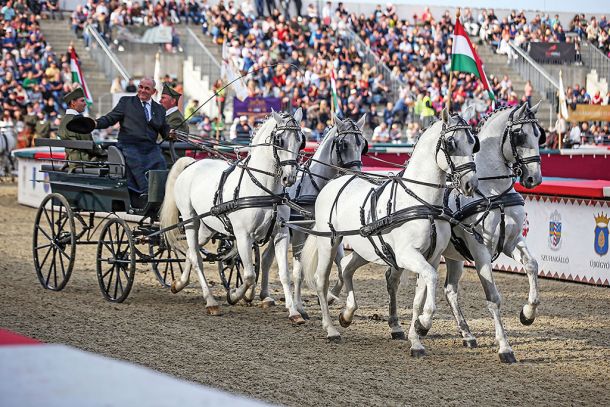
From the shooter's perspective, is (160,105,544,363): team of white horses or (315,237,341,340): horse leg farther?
(315,237,341,340): horse leg

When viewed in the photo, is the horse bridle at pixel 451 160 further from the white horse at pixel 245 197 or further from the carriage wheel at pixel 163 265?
the carriage wheel at pixel 163 265

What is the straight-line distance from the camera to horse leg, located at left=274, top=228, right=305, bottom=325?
9711 millimetres

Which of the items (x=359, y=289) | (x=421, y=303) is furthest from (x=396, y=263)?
(x=359, y=289)

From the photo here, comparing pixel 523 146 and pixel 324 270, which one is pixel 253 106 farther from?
pixel 523 146

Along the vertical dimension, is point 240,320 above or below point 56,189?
below

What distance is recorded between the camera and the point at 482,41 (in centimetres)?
4116

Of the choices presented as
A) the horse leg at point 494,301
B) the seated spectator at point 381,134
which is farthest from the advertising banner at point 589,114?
the horse leg at point 494,301

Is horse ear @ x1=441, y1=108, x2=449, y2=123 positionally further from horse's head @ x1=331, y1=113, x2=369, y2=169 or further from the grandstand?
the grandstand

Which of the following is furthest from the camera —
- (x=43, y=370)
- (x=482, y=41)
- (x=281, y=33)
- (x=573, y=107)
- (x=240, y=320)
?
(x=482, y=41)

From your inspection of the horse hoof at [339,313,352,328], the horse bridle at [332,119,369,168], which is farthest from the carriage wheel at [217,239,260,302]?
the horse hoof at [339,313,352,328]

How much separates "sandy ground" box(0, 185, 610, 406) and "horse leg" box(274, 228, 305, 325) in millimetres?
111

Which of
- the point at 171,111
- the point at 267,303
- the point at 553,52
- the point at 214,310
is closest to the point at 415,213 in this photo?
the point at 214,310

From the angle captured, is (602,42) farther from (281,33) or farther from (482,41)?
(281,33)

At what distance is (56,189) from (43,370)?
950cm
